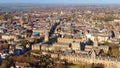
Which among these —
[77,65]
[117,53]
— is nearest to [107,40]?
[117,53]

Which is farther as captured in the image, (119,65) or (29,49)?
(29,49)

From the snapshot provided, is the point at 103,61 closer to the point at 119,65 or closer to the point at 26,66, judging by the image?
the point at 119,65

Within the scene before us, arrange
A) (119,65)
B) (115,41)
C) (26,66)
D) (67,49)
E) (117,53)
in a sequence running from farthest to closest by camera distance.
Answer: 1. (115,41)
2. (67,49)
3. (117,53)
4. (119,65)
5. (26,66)

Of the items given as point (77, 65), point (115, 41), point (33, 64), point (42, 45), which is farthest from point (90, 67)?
point (115, 41)

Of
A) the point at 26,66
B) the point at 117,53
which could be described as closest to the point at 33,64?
the point at 26,66

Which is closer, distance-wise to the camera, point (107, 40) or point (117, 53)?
point (117, 53)

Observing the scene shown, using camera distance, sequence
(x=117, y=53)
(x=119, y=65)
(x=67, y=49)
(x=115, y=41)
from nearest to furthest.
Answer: (x=119, y=65), (x=117, y=53), (x=67, y=49), (x=115, y=41)

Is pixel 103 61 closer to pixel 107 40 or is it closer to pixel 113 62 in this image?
pixel 113 62

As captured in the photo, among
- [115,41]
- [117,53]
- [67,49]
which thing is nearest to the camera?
[117,53]

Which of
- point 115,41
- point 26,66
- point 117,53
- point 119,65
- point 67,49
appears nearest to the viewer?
point 26,66
